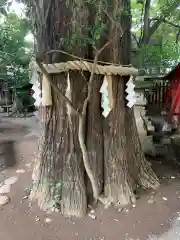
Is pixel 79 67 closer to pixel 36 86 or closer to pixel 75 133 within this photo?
pixel 36 86

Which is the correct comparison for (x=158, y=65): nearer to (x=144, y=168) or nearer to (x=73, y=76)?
(x=144, y=168)

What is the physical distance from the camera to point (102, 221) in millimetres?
1928

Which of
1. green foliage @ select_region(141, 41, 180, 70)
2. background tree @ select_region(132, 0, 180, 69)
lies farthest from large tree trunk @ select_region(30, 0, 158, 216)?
green foliage @ select_region(141, 41, 180, 70)

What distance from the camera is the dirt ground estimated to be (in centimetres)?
178

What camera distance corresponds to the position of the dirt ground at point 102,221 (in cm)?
178

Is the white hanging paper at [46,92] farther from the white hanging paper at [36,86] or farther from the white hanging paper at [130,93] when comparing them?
the white hanging paper at [130,93]

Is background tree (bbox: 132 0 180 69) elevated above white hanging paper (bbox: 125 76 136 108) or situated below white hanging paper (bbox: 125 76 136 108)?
above

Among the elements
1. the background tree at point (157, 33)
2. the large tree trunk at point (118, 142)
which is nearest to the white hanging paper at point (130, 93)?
the large tree trunk at point (118, 142)

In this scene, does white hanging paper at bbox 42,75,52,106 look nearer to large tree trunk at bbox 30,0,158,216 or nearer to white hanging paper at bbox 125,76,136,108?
large tree trunk at bbox 30,0,158,216

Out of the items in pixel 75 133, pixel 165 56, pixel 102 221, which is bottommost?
pixel 102 221

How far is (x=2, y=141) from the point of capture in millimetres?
4430

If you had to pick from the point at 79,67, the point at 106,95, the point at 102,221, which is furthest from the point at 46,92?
the point at 102,221

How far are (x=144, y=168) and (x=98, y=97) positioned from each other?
101 cm

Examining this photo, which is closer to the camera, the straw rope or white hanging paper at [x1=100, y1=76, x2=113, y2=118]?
the straw rope
